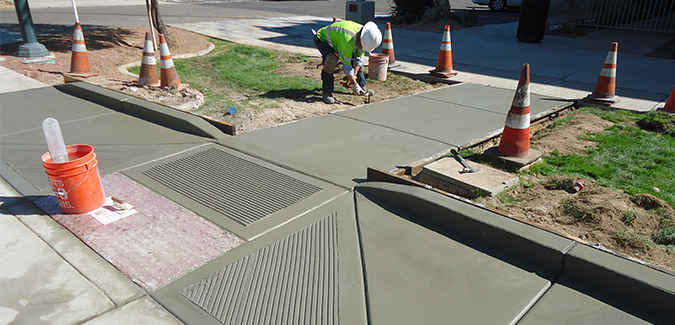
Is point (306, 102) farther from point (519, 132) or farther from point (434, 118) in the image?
point (519, 132)

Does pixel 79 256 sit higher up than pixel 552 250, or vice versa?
pixel 552 250

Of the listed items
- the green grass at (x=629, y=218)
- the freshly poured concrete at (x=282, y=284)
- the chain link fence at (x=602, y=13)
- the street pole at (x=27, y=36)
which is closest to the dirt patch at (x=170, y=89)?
the street pole at (x=27, y=36)

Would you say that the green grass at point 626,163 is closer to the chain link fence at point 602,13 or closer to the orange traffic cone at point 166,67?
the orange traffic cone at point 166,67

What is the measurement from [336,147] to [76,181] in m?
2.49

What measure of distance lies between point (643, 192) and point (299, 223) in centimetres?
296

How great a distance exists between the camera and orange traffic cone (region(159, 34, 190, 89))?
6.98m

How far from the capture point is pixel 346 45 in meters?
6.39

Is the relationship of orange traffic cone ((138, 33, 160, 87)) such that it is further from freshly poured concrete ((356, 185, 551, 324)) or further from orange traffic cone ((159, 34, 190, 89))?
freshly poured concrete ((356, 185, 551, 324))

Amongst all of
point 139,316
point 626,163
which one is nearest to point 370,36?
point 626,163

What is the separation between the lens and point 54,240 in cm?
330

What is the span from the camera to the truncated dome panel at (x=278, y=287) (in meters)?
2.65

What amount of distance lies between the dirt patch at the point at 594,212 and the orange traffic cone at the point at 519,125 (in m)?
0.36

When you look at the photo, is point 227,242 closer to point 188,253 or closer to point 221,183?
point 188,253

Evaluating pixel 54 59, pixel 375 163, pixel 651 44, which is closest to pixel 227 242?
pixel 375 163
